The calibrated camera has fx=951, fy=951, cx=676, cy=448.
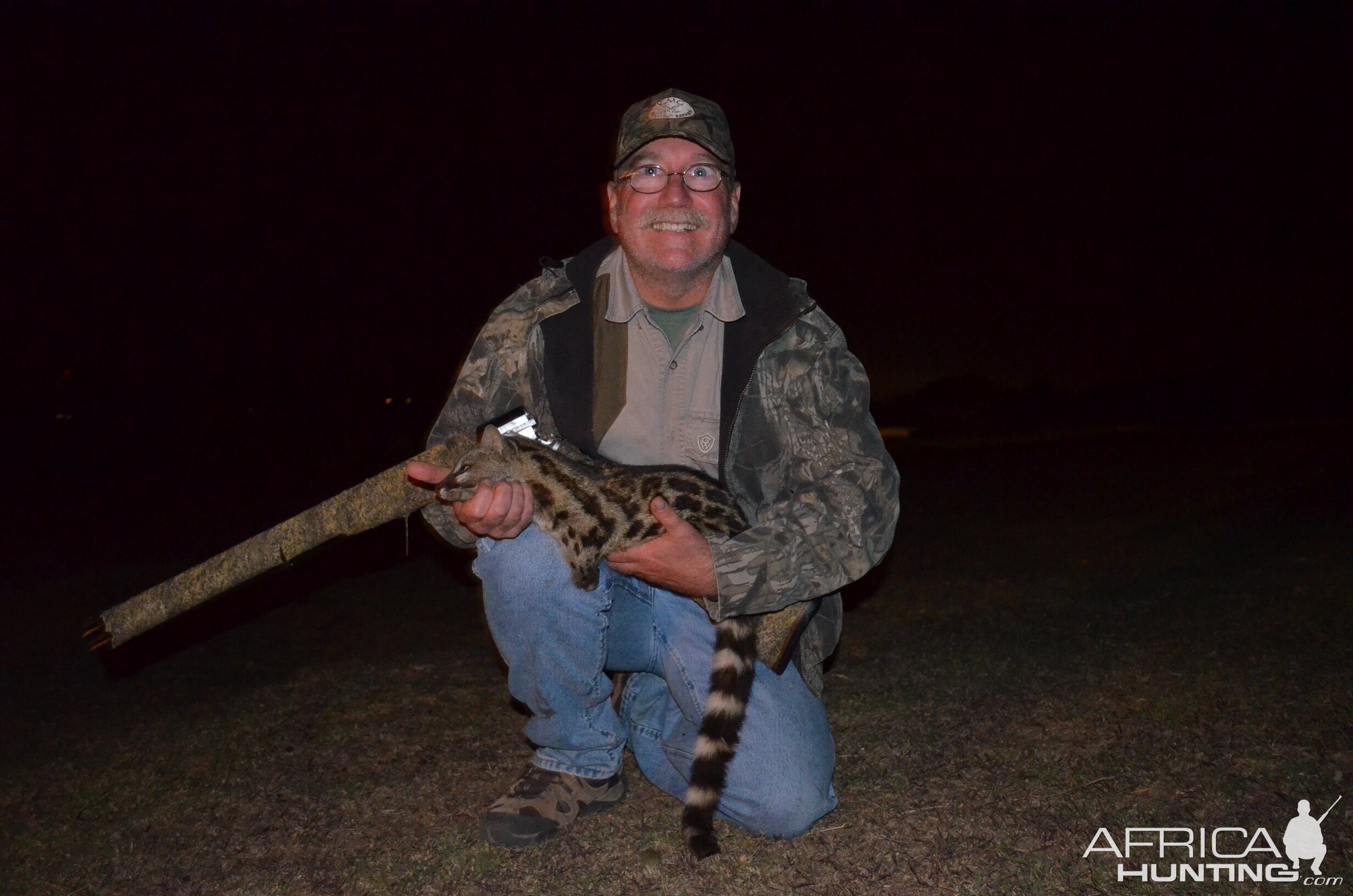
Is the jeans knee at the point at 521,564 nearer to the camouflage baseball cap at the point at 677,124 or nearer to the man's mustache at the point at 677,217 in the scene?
the man's mustache at the point at 677,217

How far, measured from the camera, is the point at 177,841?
10.8ft

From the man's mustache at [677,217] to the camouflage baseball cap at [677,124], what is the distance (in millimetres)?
242

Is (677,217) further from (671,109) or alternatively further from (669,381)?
(669,381)

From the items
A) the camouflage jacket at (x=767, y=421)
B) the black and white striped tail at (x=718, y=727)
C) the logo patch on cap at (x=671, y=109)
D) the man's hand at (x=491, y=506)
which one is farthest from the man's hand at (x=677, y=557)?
the logo patch on cap at (x=671, y=109)

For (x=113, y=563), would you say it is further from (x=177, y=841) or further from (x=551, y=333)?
(x=551, y=333)

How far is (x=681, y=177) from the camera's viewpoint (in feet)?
11.6

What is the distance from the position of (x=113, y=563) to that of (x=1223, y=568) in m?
8.40

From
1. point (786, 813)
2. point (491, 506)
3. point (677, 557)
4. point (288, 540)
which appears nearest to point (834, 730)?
point (786, 813)

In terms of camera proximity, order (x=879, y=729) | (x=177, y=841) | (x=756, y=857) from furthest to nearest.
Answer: (x=879, y=729), (x=177, y=841), (x=756, y=857)

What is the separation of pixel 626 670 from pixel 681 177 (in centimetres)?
187

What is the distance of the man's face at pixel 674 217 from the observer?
3492 millimetres

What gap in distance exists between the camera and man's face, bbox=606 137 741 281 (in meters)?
3.49

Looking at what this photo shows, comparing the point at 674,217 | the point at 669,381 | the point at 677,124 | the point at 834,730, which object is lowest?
the point at 834,730

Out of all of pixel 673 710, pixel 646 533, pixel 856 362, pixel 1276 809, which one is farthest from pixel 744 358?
pixel 1276 809
